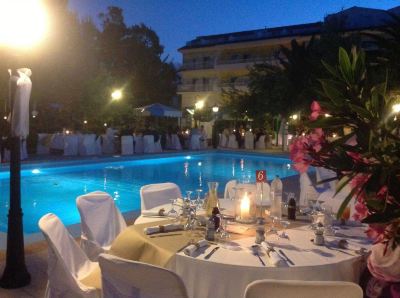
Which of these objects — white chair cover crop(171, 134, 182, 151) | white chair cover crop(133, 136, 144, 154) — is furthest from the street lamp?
white chair cover crop(171, 134, 182, 151)

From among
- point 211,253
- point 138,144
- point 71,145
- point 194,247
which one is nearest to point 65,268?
point 194,247

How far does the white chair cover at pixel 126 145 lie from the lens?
1766 centimetres

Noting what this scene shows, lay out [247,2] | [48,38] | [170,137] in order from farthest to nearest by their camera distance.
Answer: [247,2] < [170,137] < [48,38]

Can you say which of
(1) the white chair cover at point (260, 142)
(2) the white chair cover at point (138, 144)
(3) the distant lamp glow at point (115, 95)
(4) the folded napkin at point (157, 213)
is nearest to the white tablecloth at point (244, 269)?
(4) the folded napkin at point (157, 213)

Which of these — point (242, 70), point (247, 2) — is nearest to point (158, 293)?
point (242, 70)

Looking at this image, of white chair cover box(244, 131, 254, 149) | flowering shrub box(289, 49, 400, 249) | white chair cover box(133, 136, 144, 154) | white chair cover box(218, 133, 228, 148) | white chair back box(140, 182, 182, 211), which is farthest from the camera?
white chair cover box(218, 133, 228, 148)

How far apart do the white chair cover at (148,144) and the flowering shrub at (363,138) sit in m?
17.6

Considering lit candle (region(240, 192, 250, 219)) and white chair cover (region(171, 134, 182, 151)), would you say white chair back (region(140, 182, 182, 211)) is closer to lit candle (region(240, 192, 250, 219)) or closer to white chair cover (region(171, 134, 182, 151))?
lit candle (region(240, 192, 250, 219))

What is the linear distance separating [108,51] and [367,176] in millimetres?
36173

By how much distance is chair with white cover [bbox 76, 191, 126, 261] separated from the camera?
4.09 metres

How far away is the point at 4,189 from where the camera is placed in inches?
421

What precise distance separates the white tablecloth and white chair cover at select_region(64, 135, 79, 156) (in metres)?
14.3

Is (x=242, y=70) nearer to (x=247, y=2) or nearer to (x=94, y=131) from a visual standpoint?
(x=94, y=131)

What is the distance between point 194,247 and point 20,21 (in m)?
2.46
